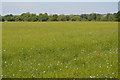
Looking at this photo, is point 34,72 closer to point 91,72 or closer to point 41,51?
point 91,72

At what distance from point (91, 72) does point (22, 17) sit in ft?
421

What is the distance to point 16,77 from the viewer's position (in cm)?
758

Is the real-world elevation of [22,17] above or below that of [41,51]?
above

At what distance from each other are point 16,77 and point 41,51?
5.14 metres

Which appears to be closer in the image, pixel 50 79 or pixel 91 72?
pixel 50 79

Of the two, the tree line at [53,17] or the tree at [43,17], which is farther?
the tree at [43,17]

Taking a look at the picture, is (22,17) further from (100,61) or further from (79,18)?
(100,61)

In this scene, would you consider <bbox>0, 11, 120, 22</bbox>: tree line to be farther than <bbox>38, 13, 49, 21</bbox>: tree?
No

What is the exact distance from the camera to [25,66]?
353 inches

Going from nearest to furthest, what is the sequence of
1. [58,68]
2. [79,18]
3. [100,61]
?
[58,68], [100,61], [79,18]

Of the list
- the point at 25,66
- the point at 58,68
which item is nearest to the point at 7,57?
the point at 25,66

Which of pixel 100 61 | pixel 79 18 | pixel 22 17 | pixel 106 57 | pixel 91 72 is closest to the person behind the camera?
pixel 91 72

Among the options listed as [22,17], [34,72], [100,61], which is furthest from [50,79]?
[22,17]

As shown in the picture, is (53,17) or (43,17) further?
(53,17)
